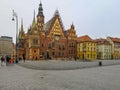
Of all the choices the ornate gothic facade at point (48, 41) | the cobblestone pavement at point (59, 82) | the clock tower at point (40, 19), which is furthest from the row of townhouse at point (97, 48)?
the cobblestone pavement at point (59, 82)

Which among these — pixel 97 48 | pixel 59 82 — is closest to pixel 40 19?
pixel 97 48

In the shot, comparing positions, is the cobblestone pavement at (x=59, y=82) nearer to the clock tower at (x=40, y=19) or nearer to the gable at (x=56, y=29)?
the clock tower at (x=40, y=19)

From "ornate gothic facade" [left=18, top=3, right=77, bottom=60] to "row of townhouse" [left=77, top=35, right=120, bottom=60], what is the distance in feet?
14.4

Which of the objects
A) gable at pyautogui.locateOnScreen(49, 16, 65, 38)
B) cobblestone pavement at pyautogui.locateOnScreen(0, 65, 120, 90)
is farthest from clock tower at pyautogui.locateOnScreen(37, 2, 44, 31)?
cobblestone pavement at pyautogui.locateOnScreen(0, 65, 120, 90)

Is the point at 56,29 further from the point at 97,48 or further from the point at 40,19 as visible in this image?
the point at 97,48

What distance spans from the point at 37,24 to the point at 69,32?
1705 cm

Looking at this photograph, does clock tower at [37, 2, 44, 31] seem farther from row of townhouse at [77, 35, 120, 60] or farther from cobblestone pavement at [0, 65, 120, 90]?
cobblestone pavement at [0, 65, 120, 90]

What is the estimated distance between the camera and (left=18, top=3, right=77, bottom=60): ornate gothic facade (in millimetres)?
98300

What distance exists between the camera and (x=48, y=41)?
10325 centimetres

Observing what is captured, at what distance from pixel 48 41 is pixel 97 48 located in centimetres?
3165

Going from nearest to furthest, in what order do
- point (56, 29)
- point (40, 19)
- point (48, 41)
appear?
point (48, 41) < point (56, 29) < point (40, 19)

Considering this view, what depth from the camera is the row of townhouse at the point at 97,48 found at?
110 metres

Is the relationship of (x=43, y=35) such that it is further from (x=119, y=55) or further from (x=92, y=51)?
(x=119, y=55)

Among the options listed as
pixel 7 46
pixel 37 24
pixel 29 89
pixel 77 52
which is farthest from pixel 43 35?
pixel 29 89
